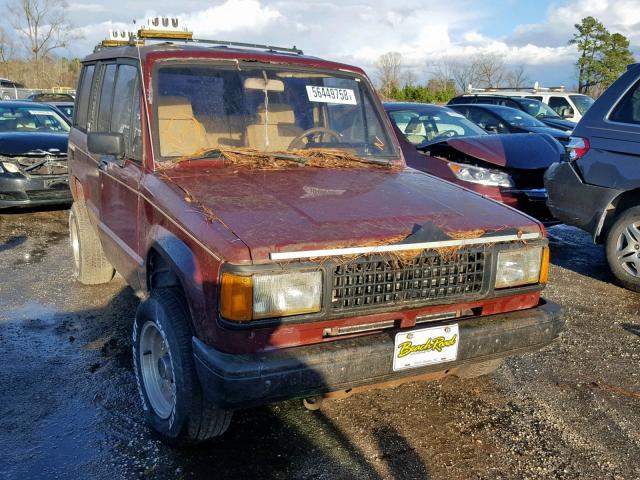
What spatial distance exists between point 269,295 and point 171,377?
82cm

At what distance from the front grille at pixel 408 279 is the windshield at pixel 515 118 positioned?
26.0 ft

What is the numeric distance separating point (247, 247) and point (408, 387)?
174cm

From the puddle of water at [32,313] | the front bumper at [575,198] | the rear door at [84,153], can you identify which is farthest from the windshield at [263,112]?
the front bumper at [575,198]

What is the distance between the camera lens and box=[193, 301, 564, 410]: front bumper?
238cm

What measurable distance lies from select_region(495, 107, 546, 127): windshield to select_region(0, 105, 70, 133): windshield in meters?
7.42

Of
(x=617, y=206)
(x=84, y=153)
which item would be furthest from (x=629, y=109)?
(x=84, y=153)

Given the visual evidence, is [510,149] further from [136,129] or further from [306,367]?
[306,367]

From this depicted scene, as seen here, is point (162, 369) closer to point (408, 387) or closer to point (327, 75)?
point (408, 387)

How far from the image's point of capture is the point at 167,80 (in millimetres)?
3564

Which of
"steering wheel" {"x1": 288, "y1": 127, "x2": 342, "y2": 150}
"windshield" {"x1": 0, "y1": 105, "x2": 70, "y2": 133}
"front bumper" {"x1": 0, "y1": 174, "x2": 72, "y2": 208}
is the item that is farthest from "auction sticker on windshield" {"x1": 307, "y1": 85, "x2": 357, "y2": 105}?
"windshield" {"x1": 0, "y1": 105, "x2": 70, "y2": 133}

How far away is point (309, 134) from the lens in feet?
13.0

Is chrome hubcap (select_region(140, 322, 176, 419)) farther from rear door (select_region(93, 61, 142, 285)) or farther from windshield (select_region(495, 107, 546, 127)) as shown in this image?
windshield (select_region(495, 107, 546, 127))

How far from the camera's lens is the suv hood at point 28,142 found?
8.04 meters

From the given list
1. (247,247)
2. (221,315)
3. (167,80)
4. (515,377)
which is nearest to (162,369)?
(221,315)
